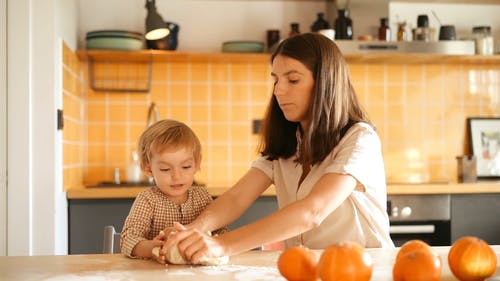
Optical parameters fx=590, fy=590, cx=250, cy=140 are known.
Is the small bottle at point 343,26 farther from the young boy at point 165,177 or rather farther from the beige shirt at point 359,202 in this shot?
the young boy at point 165,177

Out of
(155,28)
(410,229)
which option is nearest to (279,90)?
(155,28)

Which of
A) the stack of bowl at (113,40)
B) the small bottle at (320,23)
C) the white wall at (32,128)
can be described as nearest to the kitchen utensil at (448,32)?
the small bottle at (320,23)

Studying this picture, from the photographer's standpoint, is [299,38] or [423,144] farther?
[423,144]

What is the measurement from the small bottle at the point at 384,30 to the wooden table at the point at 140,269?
203 cm

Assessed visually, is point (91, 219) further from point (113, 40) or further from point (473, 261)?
point (473, 261)

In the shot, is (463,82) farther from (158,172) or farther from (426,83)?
(158,172)

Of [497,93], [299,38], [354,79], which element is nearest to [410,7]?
[354,79]

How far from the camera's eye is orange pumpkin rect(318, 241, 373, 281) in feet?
2.92

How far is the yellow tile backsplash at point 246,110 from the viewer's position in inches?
131

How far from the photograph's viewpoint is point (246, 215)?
9.40 feet

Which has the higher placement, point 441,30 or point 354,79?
point 441,30

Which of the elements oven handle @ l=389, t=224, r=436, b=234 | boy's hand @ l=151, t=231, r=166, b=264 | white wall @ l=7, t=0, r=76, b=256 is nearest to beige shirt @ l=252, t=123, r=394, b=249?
boy's hand @ l=151, t=231, r=166, b=264

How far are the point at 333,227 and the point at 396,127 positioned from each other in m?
1.99

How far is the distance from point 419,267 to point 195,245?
1.61 ft
